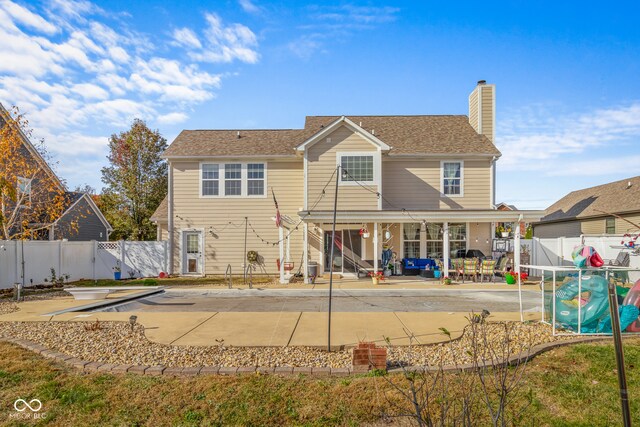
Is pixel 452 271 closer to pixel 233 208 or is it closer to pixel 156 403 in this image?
→ pixel 233 208

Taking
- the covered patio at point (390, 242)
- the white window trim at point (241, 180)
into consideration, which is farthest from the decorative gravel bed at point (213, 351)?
the white window trim at point (241, 180)

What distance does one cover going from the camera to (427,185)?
18.2 meters

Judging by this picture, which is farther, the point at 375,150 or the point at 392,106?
the point at 392,106

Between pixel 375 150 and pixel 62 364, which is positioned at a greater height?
pixel 375 150

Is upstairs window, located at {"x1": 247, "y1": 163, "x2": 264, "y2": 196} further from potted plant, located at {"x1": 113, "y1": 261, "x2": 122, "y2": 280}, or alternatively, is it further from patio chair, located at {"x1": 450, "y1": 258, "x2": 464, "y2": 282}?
patio chair, located at {"x1": 450, "y1": 258, "x2": 464, "y2": 282}

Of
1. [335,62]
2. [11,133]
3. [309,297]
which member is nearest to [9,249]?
[11,133]

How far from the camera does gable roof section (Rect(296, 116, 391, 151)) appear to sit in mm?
16719

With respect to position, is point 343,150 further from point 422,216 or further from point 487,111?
point 487,111

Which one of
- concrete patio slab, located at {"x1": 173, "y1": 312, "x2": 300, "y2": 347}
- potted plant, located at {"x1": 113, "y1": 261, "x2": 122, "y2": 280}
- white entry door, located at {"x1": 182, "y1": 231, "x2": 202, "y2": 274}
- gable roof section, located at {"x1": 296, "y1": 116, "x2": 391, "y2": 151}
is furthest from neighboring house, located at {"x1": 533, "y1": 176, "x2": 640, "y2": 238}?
potted plant, located at {"x1": 113, "y1": 261, "x2": 122, "y2": 280}

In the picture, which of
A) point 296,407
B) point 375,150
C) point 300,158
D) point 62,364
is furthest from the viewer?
point 300,158

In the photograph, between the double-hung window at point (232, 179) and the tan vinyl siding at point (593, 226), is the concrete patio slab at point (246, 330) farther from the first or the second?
the tan vinyl siding at point (593, 226)

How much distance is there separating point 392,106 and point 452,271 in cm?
1195

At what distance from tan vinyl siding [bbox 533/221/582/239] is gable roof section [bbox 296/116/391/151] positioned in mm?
18377

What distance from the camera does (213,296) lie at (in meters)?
12.4
